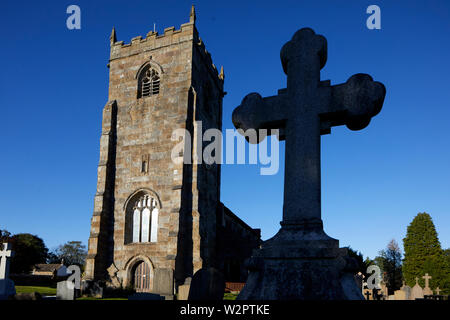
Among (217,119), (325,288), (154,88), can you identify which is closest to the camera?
(325,288)

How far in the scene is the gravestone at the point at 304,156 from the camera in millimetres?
3156

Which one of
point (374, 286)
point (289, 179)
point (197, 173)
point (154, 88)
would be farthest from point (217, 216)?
point (289, 179)

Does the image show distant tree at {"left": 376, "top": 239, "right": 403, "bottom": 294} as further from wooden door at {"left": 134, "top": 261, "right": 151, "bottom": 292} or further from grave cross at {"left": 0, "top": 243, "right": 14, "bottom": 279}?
grave cross at {"left": 0, "top": 243, "right": 14, "bottom": 279}

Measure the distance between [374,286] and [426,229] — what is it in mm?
20106

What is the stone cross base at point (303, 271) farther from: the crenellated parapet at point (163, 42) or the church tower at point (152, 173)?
the crenellated parapet at point (163, 42)

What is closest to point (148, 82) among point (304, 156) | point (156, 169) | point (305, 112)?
point (156, 169)

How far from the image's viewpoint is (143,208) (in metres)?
21.8

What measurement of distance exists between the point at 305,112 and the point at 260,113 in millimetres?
544

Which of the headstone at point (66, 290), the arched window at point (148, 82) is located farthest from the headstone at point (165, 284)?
the arched window at point (148, 82)

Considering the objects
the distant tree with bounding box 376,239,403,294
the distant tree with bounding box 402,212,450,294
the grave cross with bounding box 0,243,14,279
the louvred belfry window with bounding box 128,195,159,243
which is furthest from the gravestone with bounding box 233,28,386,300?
the distant tree with bounding box 376,239,403,294

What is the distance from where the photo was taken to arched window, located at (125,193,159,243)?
21312 millimetres

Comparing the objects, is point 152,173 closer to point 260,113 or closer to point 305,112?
point 260,113
